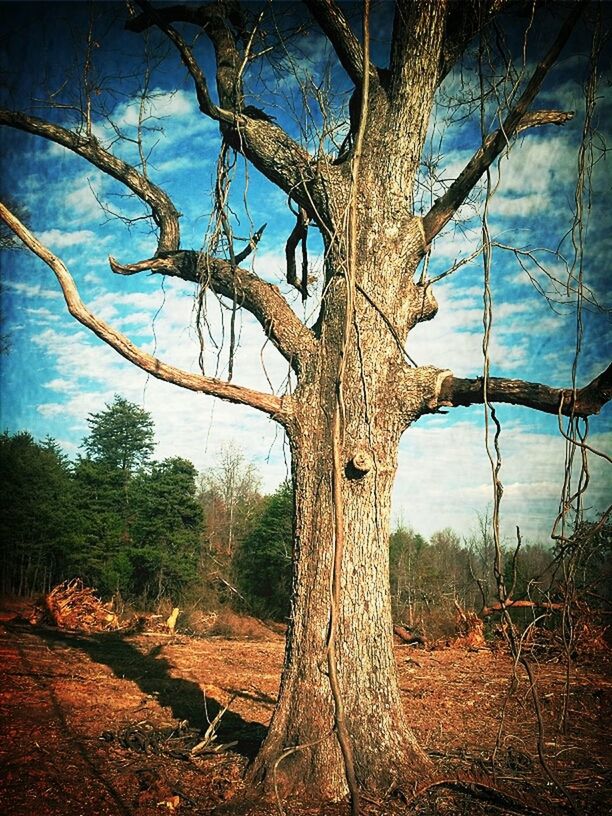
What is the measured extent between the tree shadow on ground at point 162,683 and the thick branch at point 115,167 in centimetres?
314

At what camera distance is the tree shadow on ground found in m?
3.99

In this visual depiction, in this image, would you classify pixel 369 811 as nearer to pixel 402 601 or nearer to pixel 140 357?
pixel 140 357

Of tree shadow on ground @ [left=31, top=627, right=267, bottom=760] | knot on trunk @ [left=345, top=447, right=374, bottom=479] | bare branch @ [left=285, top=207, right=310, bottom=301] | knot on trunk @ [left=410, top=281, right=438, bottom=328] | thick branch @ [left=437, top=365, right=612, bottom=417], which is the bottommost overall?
tree shadow on ground @ [left=31, top=627, right=267, bottom=760]

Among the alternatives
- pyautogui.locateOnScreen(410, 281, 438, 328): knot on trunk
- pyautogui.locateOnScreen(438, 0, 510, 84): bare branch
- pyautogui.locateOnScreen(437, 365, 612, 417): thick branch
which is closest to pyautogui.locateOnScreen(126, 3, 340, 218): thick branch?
pyautogui.locateOnScreen(410, 281, 438, 328): knot on trunk

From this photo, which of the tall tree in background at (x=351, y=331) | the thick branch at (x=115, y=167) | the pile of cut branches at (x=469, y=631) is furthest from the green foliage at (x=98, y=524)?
the tall tree in background at (x=351, y=331)

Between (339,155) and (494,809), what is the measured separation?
393 cm

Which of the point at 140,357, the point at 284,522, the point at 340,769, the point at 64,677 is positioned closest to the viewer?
the point at 340,769

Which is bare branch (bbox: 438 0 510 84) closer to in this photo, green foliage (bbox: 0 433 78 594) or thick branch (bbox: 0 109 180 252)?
thick branch (bbox: 0 109 180 252)

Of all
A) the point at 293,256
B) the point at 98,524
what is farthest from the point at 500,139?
the point at 98,524

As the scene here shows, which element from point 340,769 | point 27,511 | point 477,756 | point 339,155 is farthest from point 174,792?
point 27,511

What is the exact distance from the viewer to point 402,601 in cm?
1858

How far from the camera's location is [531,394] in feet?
9.58

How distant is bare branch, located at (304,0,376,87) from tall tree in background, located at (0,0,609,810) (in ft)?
0.03

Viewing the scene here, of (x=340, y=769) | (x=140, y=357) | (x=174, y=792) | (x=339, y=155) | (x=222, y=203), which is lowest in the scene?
(x=174, y=792)
